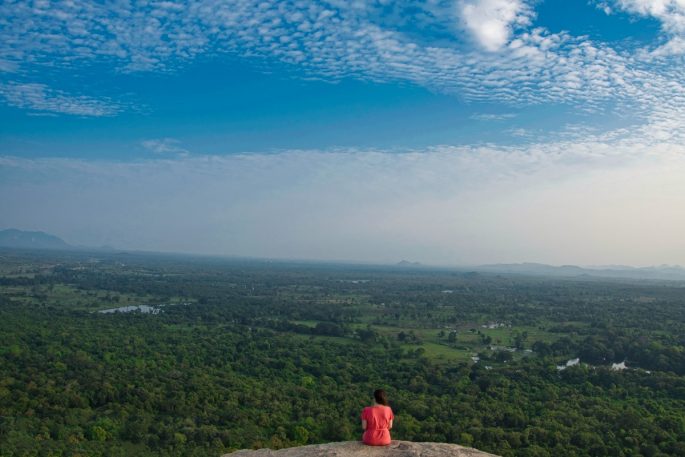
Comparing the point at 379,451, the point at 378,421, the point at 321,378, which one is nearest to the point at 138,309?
the point at 321,378

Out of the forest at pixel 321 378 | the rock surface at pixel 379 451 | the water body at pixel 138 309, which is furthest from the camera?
the water body at pixel 138 309

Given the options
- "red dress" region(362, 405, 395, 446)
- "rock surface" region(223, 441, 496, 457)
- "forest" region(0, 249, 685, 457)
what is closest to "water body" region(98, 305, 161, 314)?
"forest" region(0, 249, 685, 457)

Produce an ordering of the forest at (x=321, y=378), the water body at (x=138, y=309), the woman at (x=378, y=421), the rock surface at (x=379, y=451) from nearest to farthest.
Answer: the woman at (x=378, y=421)
the rock surface at (x=379, y=451)
the forest at (x=321, y=378)
the water body at (x=138, y=309)

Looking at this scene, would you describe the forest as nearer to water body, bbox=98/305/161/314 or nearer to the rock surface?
water body, bbox=98/305/161/314

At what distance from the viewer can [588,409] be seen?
3316 centimetres

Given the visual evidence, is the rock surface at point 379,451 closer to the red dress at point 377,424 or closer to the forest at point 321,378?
the red dress at point 377,424

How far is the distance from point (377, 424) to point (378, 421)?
89 millimetres

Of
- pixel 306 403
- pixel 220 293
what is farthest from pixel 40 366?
pixel 220 293

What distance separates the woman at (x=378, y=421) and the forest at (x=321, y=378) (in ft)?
56.5

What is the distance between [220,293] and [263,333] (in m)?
49.6

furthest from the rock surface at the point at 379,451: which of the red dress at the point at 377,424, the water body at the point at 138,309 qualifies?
the water body at the point at 138,309

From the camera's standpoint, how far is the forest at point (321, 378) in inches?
1081

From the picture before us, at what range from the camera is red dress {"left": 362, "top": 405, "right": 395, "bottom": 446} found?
1044 cm

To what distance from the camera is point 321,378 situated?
41469mm
